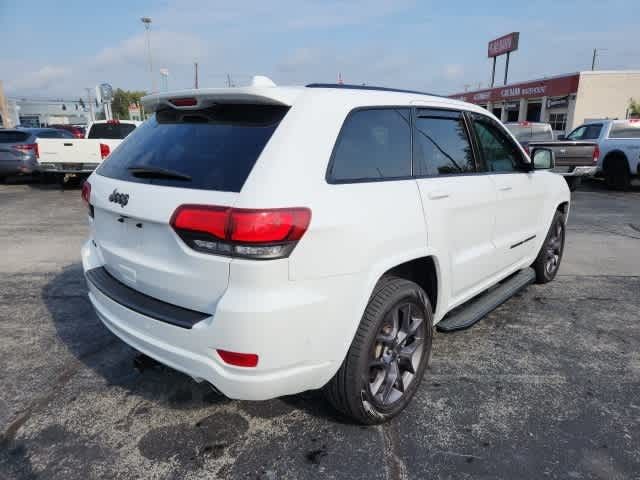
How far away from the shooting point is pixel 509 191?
356cm

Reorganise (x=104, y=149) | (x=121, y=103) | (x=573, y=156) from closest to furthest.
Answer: (x=104, y=149) < (x=573, y=156) < (x=121, y=103)

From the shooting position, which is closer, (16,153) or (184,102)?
(184,102)

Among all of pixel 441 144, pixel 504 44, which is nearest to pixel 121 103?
pixel 504 44

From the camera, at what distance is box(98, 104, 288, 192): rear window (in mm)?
2055

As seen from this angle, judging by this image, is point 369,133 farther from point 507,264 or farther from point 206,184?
point 507,264

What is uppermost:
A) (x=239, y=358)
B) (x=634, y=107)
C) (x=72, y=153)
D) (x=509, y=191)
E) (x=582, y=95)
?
(x=582, y=95)

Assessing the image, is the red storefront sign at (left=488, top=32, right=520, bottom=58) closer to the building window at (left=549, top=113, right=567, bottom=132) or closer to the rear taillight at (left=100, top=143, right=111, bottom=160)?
the building window at (left=549, top=113, right=567, bottom=132)

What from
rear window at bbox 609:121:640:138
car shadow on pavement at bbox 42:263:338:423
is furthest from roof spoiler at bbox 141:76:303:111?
rear window at bbox 609:121:640:138

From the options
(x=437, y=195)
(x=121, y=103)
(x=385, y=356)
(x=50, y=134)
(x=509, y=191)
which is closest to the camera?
(x=385, y=356)

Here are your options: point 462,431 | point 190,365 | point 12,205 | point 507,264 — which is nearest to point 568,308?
point 507,264

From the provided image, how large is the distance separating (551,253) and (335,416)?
11.0ft

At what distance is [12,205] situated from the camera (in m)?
9.72

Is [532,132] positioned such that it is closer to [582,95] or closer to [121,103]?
[582,95]

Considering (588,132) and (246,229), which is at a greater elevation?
Result: (588,132)
